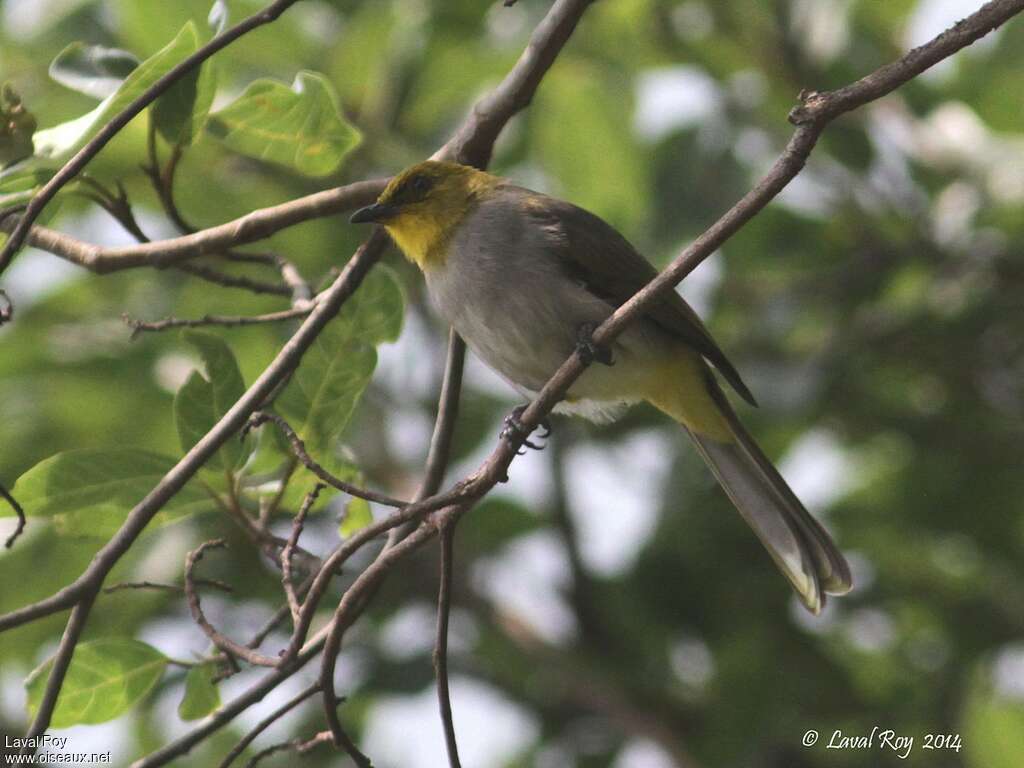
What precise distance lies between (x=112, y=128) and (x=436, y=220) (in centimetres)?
156

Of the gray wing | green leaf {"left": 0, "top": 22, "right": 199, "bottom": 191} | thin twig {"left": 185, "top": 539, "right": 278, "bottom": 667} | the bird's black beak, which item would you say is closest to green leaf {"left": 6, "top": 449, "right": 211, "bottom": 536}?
thin twig {"left": 185, "top": 539, "right": 278, "bottom": 667}

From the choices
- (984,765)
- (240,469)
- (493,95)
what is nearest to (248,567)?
(240,469)

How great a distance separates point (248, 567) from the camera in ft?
16.6

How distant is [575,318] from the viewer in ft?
12.5

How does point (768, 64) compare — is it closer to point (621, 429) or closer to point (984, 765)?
point (621, 429)

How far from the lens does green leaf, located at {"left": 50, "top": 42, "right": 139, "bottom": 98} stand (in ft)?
10.4

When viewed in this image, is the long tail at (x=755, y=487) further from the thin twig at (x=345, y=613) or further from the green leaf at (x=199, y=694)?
the green leaf at (x=199, y=694)

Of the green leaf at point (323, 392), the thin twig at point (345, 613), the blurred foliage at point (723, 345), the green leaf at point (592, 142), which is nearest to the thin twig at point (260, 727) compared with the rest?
the thin twig at point (345, 613)

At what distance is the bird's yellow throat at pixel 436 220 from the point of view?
4.09 metres

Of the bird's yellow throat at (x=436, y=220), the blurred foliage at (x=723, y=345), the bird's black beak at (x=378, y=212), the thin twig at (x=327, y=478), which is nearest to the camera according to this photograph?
the thin twig at (x=327, y=478)

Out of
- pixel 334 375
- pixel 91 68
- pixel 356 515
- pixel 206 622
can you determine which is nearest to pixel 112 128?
pixel 91 68

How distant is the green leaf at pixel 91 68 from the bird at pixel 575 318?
0.76 m

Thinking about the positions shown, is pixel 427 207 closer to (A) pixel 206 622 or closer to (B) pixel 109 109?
(B) pixel 109 109

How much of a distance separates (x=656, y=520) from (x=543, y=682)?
752mm
